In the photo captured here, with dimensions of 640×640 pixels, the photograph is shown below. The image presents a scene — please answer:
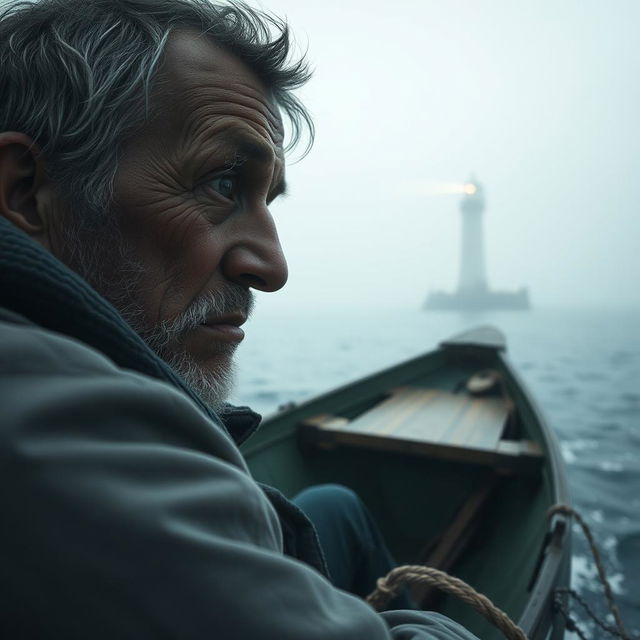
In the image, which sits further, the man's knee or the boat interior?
the boat interior

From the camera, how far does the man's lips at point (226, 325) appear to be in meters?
1.03

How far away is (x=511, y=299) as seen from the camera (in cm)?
9319

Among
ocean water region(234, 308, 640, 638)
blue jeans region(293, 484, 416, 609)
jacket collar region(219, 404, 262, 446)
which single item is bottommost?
ocean water region(234, 308, 640, 638)

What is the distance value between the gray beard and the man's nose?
0.04m

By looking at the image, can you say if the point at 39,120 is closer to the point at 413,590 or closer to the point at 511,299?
the point at 413,590

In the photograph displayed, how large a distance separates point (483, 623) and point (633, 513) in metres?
4.69

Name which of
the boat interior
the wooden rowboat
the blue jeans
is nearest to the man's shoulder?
the blue jeans

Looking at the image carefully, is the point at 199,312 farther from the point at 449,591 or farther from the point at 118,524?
the point at 449,591

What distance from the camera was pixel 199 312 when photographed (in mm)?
1000

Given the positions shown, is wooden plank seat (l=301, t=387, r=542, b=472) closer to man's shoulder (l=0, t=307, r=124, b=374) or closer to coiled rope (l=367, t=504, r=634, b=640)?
coiled rope (l=367, t=504, r=634, b=640)

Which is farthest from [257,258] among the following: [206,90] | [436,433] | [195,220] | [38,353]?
[436,433]

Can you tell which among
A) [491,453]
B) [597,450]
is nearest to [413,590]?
[491,453]

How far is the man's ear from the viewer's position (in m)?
0.90

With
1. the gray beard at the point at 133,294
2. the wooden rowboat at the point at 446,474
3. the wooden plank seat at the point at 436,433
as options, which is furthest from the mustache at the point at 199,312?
the wooden plank seat at the point at 436,433
